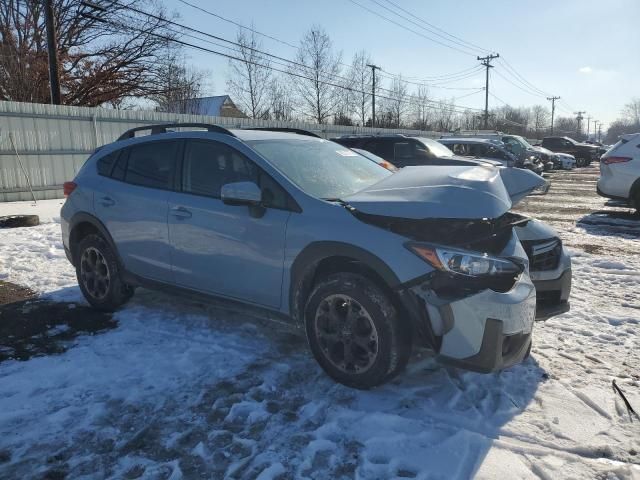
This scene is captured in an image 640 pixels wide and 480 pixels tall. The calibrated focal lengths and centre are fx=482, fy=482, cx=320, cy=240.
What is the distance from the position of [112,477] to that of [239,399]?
0.91m

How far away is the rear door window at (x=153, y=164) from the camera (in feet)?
14.2

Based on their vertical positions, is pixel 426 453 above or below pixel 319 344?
below

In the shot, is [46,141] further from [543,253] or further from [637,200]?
[637,200]

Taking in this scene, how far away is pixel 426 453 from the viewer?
258 cm

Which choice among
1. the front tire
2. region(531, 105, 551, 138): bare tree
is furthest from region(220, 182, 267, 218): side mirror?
region(531, 105, 551, 138): bare tree

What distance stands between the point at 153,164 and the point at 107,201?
646 mm

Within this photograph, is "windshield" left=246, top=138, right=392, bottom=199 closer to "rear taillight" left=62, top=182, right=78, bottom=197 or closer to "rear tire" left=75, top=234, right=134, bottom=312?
"rear tire" left=75, top=234, right=134, bottom=312

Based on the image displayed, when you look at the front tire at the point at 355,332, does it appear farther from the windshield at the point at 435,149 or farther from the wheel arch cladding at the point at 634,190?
the wheel arch cladding at the point at 634,190

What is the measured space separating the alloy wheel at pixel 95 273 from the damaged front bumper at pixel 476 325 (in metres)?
3.22

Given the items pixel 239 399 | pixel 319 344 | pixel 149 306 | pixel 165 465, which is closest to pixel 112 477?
pixel 165 465

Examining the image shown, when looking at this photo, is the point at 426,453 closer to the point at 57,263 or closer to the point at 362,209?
the point at 362,209

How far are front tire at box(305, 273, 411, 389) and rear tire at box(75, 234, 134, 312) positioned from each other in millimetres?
2362

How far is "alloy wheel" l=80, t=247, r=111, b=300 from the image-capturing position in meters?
4.79

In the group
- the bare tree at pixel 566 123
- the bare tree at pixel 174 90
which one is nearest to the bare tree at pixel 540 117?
the bare tree at pixel 566 123
